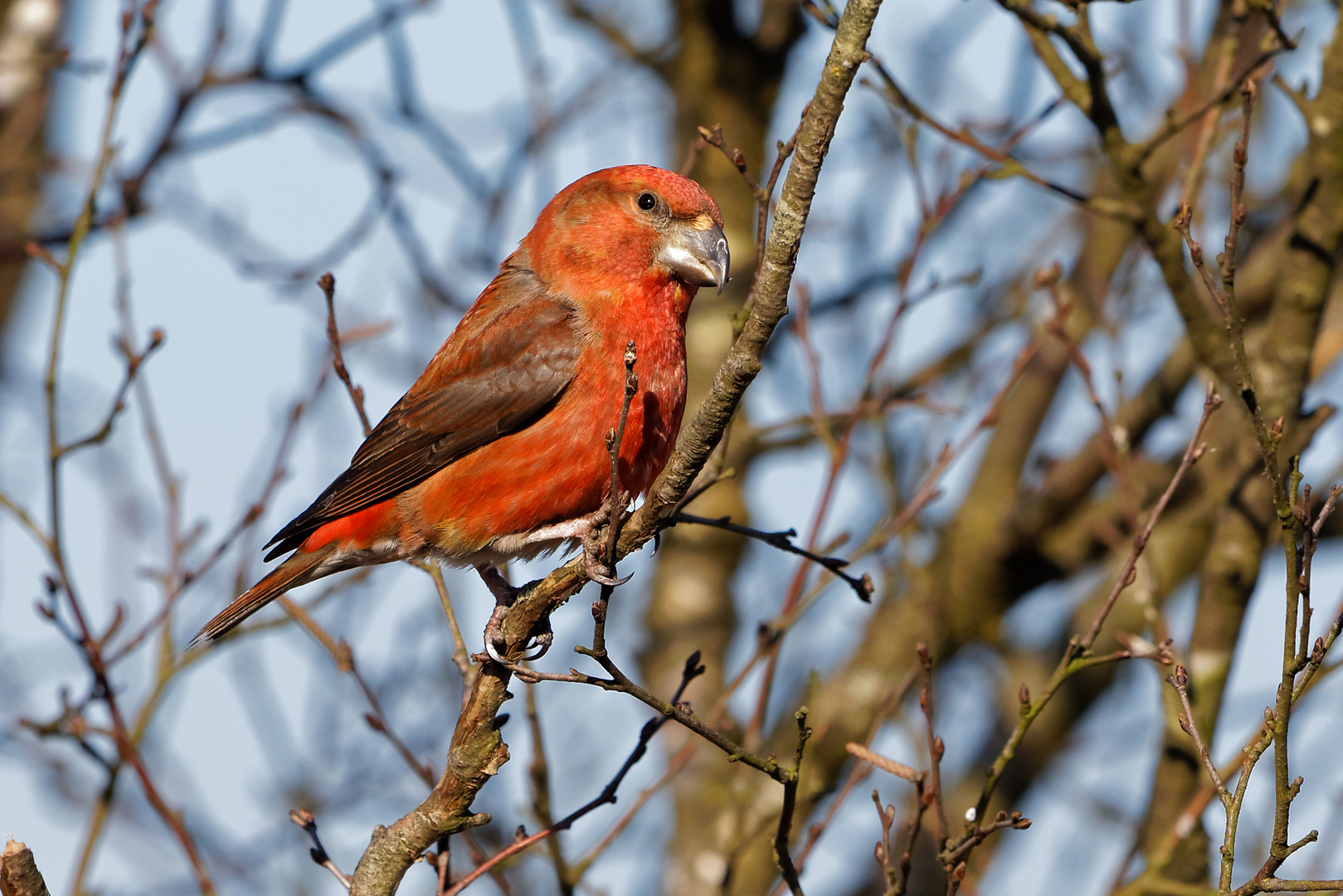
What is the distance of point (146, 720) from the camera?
4301mm

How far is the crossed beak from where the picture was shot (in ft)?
13.3

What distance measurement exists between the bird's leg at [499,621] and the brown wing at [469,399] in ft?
1.31

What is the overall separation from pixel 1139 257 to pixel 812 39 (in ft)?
8.14

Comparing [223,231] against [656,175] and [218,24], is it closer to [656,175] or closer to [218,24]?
[218,24]

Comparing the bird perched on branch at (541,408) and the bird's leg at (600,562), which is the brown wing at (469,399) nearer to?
the bird perched on branch at (541,408)

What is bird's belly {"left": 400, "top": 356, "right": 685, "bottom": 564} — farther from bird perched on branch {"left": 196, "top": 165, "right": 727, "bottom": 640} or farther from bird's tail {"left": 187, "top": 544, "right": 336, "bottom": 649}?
bird's tail {"left": 187, "top": 544, "right": 336, "bottom": 649}

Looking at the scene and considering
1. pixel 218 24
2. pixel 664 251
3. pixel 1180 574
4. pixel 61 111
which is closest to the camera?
pixel 664 251

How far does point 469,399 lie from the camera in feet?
14.2

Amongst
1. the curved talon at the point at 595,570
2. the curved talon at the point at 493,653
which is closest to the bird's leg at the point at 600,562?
the curved talon at the point at 595,570

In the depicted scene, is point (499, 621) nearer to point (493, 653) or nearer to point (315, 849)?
point (493, 653)

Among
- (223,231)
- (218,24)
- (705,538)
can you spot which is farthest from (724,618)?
(218,24)

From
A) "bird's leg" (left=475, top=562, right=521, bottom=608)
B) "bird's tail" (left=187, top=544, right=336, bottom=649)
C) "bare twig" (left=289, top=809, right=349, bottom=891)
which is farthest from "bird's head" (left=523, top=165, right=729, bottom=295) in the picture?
"bare twig" (left=289, top=809, right=349, bottom=891)

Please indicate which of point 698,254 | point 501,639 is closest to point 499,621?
point 501,639

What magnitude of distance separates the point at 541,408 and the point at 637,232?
2.24 feet
